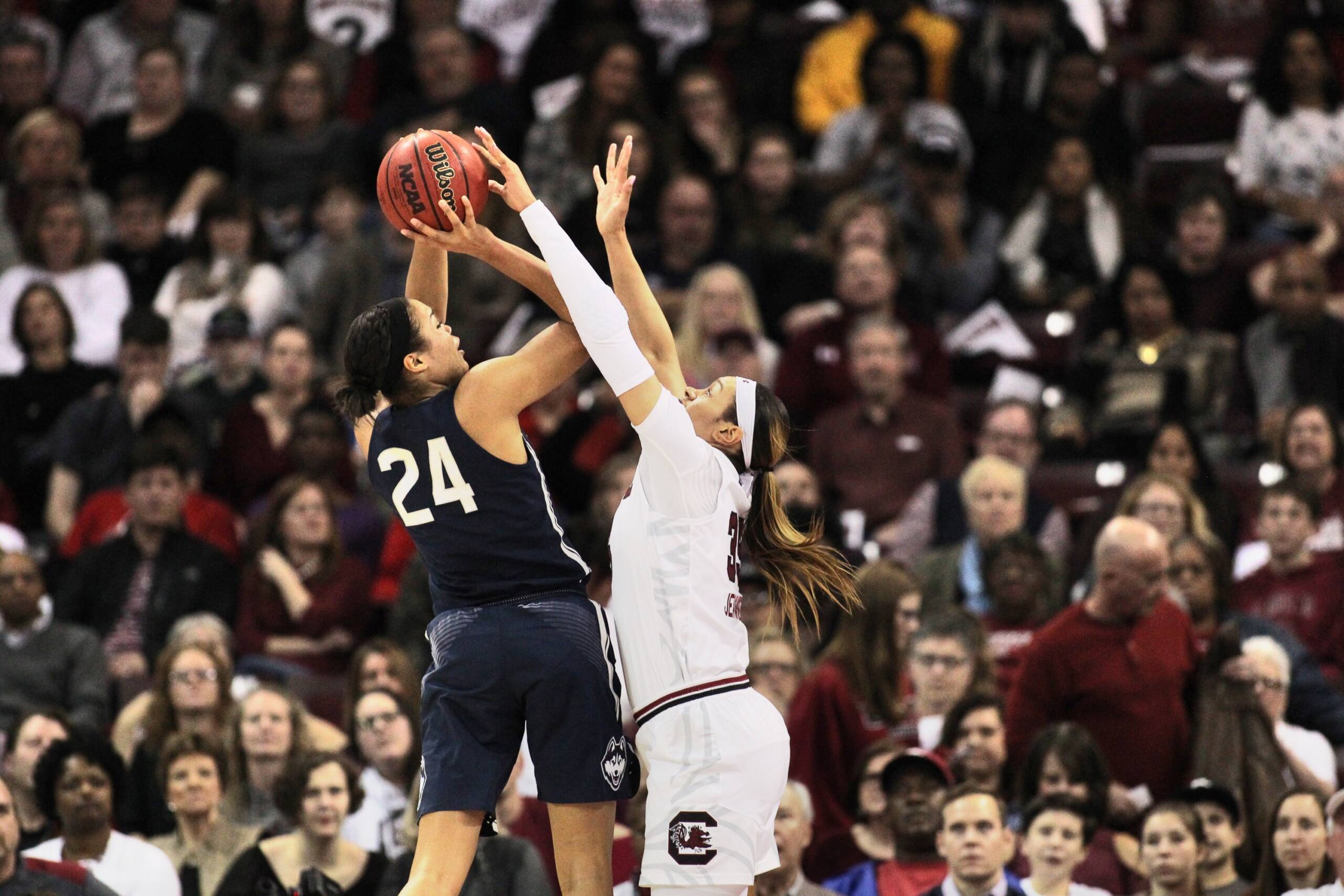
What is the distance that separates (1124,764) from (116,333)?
6677mm

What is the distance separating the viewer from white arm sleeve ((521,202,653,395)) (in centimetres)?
557

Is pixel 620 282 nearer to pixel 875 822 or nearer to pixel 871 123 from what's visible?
pixel 875 822

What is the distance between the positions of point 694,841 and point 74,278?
8242 mm

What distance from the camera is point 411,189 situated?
5.93 meters

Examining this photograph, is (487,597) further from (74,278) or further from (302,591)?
(74,278)

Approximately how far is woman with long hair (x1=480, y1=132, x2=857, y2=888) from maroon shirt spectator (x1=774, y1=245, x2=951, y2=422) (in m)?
5.77

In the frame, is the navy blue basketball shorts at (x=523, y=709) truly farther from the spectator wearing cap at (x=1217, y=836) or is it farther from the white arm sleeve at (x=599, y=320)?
the spectator wearing cap at (x=1217, y=836)

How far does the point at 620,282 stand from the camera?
6039 millimetres

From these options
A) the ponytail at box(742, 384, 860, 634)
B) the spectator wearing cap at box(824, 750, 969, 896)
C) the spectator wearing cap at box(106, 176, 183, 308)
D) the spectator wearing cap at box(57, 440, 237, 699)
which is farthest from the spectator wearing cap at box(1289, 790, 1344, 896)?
the spectator wearing cap at box(106, 176, 183, 308)

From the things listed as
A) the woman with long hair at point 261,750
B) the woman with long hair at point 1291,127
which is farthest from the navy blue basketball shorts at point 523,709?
the woman with long hair at point 1291,127

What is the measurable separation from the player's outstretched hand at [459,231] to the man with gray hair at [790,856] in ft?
8.72

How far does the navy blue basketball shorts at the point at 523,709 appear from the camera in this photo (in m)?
5.77

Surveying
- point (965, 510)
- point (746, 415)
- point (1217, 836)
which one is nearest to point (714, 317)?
point (965, 510)

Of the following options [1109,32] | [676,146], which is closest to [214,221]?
[676,146]
